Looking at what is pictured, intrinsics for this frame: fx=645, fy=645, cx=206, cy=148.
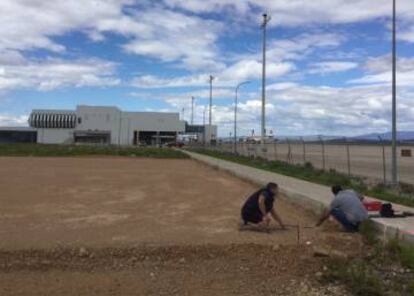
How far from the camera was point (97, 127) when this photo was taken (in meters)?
148

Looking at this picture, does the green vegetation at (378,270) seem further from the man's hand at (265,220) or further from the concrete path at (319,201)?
the man's hand at (265,220)

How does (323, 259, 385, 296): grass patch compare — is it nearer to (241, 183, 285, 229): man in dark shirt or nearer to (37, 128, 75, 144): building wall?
(241, 183, 285, 229): man in dark shirt

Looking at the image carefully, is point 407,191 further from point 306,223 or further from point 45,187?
point 45,187

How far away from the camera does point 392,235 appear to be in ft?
40.2

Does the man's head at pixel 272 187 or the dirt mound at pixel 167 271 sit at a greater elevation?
the man's head at pixel 272 187

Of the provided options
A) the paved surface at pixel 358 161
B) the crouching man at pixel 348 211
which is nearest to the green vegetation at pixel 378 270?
the crouching man at pixel 348 211

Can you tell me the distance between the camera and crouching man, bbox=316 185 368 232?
519 inches

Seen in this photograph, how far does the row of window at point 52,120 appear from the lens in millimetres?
147500

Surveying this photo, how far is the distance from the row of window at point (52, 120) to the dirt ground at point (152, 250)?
5183 inches

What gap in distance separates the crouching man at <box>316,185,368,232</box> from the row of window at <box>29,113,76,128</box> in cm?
13837

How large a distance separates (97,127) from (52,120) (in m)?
10.4

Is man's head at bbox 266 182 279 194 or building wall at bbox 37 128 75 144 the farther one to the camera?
building wall at bbox 37 128 75 144

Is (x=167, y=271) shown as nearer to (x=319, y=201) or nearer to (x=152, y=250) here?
(x=152, y=250)

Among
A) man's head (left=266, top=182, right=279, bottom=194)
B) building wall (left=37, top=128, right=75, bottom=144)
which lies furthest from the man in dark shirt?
building wall (left=37, top=128, right=75, bottom=144)
